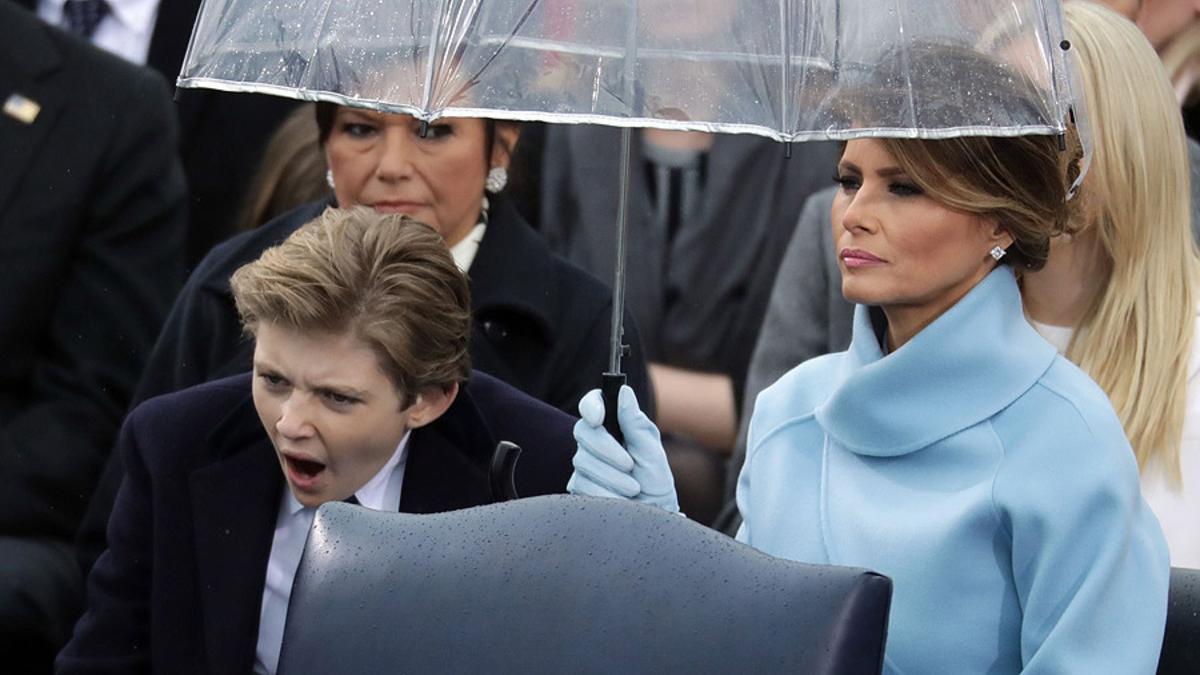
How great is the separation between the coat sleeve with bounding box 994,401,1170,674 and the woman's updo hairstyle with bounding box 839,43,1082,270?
0.30 metres

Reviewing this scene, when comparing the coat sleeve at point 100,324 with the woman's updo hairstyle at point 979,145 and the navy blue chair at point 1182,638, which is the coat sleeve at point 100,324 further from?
the navy blue chair at point 1182,638

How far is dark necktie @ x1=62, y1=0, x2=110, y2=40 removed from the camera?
16.0 ft

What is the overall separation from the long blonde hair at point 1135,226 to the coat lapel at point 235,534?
4.36 feet

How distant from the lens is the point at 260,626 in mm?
Result: 3066

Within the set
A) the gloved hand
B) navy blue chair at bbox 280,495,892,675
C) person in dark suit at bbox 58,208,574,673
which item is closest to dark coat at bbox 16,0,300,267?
person in dark suit at bbox 58,208,574,673

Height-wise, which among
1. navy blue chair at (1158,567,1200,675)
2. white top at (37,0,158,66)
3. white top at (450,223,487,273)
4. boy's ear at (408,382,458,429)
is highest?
white top at (37,0,158,66)

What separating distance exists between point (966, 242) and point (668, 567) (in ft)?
2.39

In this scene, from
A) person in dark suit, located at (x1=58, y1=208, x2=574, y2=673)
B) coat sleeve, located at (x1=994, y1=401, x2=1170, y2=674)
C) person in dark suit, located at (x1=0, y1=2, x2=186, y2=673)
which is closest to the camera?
coat sleeve, located at (x1=994, y1=401, x2=1170, y2=674)

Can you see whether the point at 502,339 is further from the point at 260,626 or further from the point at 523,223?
the point at 260,626

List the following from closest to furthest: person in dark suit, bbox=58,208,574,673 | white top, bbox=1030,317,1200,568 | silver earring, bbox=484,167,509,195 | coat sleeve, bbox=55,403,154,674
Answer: person in dark suit, bbox=58,208,574,673, coat sleeve, bbox=55,403,154,674, white top, bbox=1030,317,1200,568, silver earring, bbox=484,167,509,195

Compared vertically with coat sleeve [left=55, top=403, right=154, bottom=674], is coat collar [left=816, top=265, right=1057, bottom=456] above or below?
above

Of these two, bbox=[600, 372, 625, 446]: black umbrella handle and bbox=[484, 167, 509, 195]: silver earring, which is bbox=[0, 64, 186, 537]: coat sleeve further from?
bbox=[600, 372, 625, 446]: black umbrella handle

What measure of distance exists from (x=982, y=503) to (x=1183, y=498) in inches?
37.9

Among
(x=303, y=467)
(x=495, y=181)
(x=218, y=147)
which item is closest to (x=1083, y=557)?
(x=303, y=467)
